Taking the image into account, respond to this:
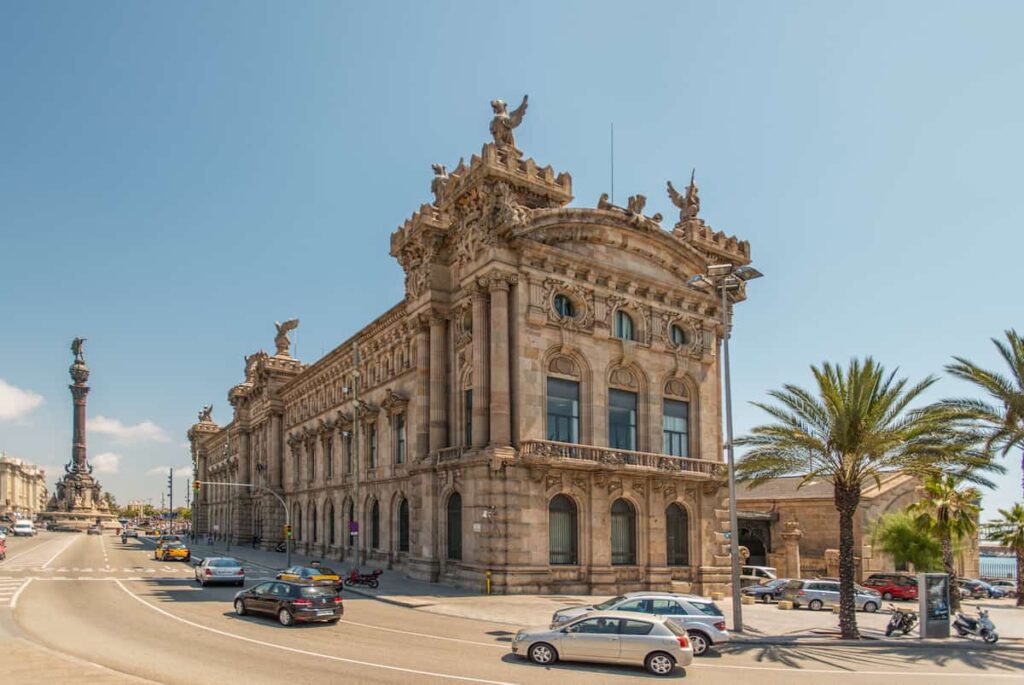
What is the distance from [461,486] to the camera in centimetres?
3719

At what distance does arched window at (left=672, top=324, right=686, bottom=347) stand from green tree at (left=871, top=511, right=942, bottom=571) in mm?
18200

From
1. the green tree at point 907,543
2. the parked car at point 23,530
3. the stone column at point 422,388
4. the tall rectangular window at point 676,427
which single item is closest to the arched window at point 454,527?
the stone column at point 422,388

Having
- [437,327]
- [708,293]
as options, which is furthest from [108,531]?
[708,293]

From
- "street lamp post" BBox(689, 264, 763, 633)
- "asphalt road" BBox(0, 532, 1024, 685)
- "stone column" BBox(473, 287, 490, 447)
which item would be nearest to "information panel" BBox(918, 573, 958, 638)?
"asphalt road" BBox(0, 532, 1024, 685)

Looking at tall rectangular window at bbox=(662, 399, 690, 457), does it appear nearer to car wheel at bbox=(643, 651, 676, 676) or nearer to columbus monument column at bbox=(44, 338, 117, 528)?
car wheel at bbox=(643, 651, 676, 676)

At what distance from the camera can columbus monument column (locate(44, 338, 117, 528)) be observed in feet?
424

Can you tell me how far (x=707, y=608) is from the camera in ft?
70.4

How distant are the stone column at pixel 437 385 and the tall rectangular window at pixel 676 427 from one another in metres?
11.6

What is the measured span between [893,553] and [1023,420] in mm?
23802

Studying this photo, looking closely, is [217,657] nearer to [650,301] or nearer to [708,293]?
[650,301]

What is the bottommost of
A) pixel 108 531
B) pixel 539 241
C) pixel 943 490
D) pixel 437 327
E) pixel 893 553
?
pixel 108 531

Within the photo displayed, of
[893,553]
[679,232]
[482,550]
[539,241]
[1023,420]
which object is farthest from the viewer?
[893,553]

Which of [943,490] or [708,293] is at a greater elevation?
[708,293]

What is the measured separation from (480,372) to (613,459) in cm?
745
